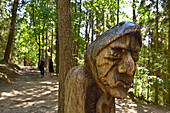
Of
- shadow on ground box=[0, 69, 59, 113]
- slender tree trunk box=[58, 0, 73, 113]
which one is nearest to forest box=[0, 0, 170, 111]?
slender tree trunk box=[58, 0, 73, 113]

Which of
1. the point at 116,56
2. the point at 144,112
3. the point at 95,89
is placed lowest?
the point at 144,112

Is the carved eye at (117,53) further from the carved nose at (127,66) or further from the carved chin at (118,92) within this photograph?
the carved chin at (118,92)

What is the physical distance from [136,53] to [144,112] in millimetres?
5460

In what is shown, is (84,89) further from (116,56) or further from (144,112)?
(144,112)

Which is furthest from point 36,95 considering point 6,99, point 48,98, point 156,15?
point 156,15

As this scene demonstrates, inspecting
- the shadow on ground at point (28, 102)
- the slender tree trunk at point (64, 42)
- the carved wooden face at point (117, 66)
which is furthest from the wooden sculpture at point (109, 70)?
the shadow on ground at point (28, 102)

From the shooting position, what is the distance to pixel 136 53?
1519 millimetres

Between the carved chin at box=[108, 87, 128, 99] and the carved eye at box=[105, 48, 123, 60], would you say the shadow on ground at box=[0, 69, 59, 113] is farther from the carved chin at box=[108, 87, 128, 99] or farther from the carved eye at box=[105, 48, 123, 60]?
the carved eye at box=[105, 48, 123, 60]

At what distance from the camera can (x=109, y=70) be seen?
1401 millimetres

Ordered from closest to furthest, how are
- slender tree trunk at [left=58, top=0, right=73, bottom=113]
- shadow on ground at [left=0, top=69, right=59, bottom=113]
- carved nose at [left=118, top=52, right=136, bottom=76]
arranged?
carved nose at [left=118, top=52, right=136, bottom=76], slender tree trunk at [left=58, top=0, right=73, bottom=113], shadow on ground at [left=0, top=69, right=59, bottom=113]

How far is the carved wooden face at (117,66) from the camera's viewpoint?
1.38 metres

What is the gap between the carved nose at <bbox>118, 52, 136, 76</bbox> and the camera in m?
1.37

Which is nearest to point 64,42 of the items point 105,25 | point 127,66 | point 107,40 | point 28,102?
point 107,40

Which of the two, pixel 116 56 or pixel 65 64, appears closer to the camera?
pixel 116 56
